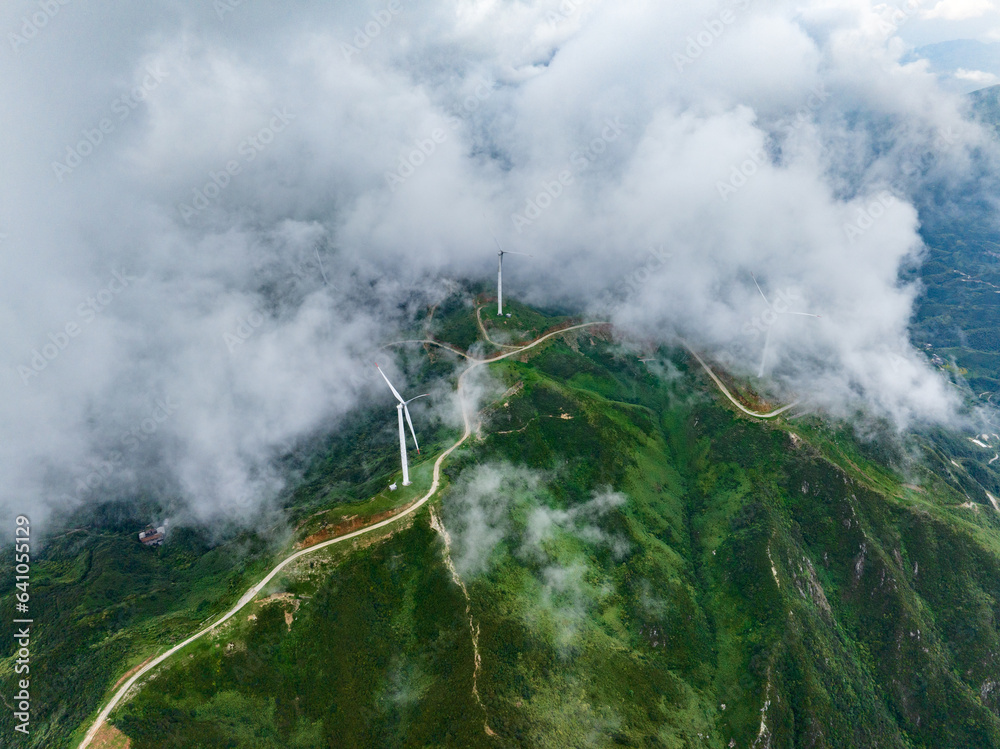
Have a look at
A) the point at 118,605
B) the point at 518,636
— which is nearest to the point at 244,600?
the point at 118,605

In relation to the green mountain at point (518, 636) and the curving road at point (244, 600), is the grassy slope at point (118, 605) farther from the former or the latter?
the curving road at point (244, 600)

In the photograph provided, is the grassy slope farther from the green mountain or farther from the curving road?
the curving road

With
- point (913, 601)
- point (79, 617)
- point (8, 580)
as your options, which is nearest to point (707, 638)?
point (913, 601)

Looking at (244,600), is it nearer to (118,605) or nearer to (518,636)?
(118,605)

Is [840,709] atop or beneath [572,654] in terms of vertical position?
beneath

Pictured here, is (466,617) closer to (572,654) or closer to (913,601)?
(572,654)

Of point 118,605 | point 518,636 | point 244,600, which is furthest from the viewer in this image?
point 118,605

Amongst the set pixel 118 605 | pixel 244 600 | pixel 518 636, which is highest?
pixel 244 600

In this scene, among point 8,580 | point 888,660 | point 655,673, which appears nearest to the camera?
Result: point 655,673

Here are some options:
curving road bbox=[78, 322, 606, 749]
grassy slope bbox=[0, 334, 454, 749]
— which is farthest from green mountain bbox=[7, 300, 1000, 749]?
curving road bbox=[78, 322, 606, 749]

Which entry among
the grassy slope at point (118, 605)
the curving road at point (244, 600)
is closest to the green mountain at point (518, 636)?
the grassy slope at point (118, 605)

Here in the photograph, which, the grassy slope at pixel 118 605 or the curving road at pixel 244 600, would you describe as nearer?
the curving road at pixel 244 600
